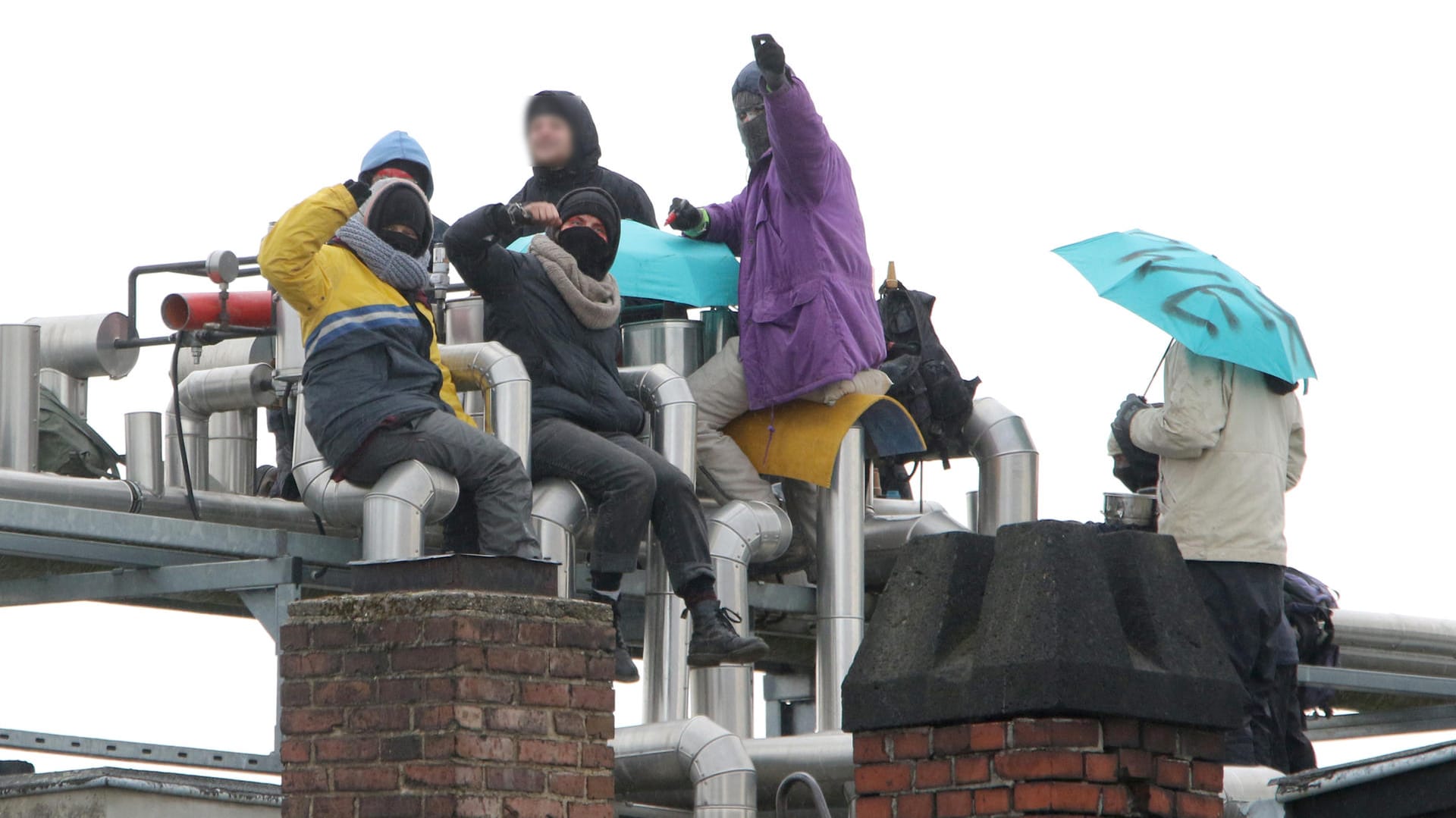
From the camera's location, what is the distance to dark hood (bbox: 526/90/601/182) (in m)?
11.5

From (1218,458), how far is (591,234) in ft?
9.07

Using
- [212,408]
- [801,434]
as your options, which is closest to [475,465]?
[801,434]

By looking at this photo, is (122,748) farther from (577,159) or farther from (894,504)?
(894,504)

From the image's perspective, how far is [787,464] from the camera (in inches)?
450

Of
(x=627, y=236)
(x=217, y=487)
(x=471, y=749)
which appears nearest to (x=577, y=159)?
(x=627, y=236)

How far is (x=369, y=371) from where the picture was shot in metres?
9.52

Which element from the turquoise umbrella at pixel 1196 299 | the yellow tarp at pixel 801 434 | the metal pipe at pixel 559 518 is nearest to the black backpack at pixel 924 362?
the yellow tarp at pixel 801 434

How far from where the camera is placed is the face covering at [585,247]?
10.6 m

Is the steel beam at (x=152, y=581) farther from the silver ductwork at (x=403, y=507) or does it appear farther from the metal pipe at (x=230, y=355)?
the metal pipe at (x=230, y=355)

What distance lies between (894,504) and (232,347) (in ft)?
11.3

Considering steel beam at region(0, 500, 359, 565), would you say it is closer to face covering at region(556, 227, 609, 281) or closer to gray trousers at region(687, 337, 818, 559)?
face covering at region(556, 227, 609, 281)

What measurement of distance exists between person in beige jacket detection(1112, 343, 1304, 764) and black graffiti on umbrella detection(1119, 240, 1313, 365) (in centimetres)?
16

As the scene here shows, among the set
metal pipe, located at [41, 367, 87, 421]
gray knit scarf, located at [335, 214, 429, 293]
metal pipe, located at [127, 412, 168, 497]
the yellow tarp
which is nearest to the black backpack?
the yellow tarp

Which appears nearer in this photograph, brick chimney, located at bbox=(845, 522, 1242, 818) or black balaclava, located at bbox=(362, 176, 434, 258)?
brick chimney, located at bbox=(845, 522, 1242, 818)
